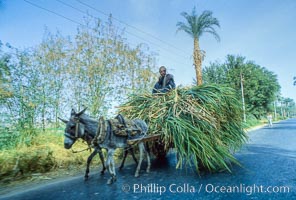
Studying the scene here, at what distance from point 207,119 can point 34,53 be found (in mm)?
8108

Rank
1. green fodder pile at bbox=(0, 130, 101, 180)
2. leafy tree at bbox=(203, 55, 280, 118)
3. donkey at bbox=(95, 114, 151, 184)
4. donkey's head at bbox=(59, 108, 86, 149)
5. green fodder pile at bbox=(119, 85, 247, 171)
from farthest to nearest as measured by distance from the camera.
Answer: leafy tree at bbox=(203, 55, 280, 118) → green fodder pile at bbox=(0, 130, 101, 180) → green fodder pile at bbox=(119, 85, 247, 171) → donkey at bbox=(95, 114, 151, 184) → donkey's head at bbox=(59, 108, 86, 149)

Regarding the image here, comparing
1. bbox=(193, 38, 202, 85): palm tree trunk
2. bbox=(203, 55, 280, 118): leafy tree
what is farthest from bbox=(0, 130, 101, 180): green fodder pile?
bbox=(203, 55, 280, 118): leafy tree

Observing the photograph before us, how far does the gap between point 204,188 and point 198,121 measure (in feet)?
5.33

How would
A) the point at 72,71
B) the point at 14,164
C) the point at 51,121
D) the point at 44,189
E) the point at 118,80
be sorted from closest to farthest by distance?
the point at 44,189 < the point at 14,164 < the point at 51,121 < the point at 72,71 < the point at 118,80

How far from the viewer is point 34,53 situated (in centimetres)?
963

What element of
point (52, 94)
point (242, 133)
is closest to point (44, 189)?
point (242, 133)

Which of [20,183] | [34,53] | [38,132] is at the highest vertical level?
[34,53]

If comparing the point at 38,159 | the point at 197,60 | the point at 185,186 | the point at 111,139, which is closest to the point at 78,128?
the point at 111,139

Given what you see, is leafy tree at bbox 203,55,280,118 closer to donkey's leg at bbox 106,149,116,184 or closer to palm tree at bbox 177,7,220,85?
palm tree at bbox 177,7,220,85

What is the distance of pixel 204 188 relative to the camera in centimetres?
384

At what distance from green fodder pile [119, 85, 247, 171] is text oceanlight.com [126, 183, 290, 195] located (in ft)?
2.30

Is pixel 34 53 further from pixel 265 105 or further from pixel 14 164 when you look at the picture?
pixel 265 105

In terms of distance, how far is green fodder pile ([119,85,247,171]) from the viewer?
4.79m

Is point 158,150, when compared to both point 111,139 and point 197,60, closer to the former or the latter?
point 111,139
